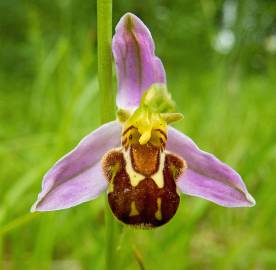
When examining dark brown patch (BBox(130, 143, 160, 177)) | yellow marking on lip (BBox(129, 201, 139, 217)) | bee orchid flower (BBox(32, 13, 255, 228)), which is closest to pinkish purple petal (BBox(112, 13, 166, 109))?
bee orchid flower (BBox(32, 13, 255, 228))

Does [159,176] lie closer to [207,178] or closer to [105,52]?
[207,178]

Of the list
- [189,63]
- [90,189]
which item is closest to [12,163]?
[90,189]

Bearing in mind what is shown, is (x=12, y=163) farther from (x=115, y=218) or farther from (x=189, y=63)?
(x=189, y=63)

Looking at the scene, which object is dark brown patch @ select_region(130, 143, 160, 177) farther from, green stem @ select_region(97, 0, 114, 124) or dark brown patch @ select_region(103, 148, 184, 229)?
green stem @ select_region(97, 0, 114, 124)

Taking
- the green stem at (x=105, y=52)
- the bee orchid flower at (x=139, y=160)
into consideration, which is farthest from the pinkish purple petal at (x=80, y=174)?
the green stem at (x=105, y=52)

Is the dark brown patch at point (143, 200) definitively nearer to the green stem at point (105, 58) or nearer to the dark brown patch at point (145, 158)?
the dark brown patch at point (145, 158)

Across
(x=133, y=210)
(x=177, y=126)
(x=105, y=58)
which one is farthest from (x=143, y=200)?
(x=177, y=126)
